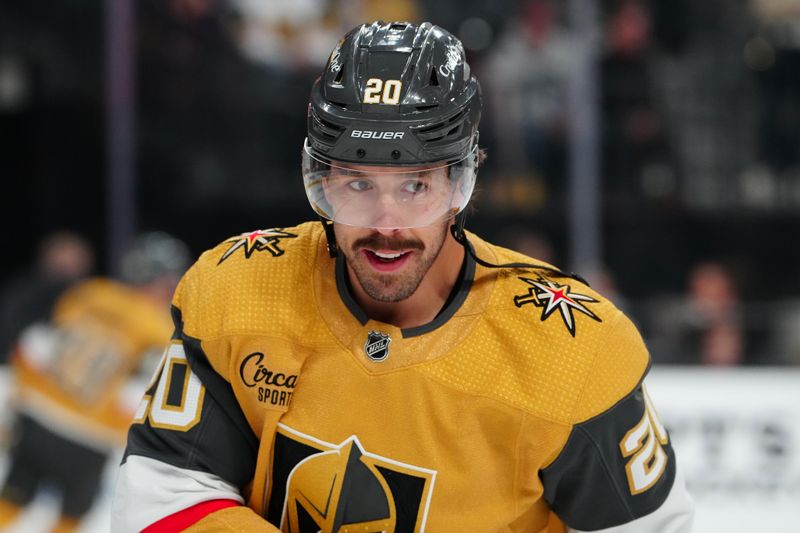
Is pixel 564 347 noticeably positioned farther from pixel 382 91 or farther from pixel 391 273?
pixel 382 91

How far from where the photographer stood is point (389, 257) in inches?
57.8

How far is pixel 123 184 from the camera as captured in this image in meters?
5.01

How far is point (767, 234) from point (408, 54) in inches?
144

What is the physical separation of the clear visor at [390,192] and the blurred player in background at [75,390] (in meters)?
2.37

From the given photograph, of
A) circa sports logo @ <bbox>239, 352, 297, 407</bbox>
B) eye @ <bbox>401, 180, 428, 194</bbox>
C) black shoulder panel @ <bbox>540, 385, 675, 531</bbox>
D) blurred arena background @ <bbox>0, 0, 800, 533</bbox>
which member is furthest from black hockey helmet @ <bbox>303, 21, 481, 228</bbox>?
blurred arena background @ <bbox>0, 0, 800, 533</bbox>

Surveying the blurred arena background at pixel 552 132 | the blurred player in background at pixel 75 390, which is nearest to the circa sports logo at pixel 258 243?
the blurred player in background at pixel 75 390

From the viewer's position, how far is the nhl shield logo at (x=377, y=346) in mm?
1509

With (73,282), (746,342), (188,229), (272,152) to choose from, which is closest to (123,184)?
(188,229)

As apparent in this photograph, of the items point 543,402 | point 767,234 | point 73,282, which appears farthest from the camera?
point 767,234

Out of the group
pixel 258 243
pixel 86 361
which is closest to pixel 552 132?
pixel 86 361

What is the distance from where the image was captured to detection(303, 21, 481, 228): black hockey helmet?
1.43m

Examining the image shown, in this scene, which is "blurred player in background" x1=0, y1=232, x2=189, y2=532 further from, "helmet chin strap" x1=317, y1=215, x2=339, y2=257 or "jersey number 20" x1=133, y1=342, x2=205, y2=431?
"helmet chin strap" x1=317, y1=215, x2=339, y2=257

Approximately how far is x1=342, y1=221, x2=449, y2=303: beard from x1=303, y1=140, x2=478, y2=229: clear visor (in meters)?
0.03

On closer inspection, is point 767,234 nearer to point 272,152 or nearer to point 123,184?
point 272,152
